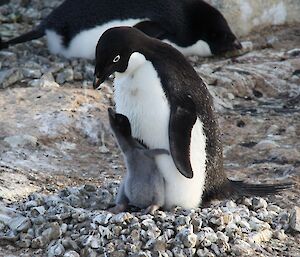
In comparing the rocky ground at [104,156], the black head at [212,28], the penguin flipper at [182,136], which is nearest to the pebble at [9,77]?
the rocky ground at [104,156]

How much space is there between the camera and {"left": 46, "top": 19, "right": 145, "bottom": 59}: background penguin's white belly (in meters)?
7.31

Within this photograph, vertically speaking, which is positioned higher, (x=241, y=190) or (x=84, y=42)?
(x=84, y=42)

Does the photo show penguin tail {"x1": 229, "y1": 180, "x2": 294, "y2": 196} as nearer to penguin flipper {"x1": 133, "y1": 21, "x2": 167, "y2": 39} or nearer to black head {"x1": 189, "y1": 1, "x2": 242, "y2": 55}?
penguin flipper {"x1": 133, "y1": 21, "x2": 167, "y2": 39}

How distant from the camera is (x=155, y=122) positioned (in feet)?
13.6

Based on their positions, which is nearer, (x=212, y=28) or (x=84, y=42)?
(x=84, y=42)

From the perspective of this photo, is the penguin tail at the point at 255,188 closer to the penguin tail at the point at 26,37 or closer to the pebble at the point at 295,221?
the pebble at the point at 295,221

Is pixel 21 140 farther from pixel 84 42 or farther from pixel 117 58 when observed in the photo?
pixel 84 42

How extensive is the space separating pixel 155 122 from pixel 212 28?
4019 millimetres

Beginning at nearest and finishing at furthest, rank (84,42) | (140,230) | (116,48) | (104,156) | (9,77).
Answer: (140,230), (116,48), (104,156), (9,77), (84,42)

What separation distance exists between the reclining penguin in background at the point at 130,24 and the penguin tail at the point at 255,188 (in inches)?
114

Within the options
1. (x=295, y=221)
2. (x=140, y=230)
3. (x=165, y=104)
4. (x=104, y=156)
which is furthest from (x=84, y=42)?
(x=140, y=230)

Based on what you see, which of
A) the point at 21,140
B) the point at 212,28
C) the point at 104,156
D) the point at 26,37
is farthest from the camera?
the point at 212,28

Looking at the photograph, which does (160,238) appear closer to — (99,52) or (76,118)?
(99,52)

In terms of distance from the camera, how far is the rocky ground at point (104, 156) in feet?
12.5
